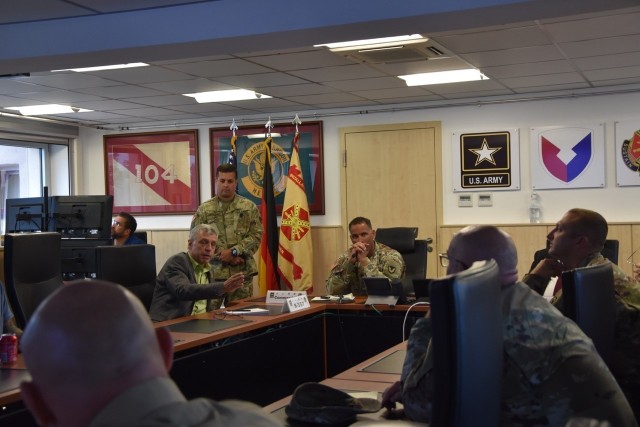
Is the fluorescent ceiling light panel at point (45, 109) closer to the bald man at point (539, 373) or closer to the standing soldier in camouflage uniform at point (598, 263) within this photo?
the standing soldier in camouflage uniform at point (598, 263)

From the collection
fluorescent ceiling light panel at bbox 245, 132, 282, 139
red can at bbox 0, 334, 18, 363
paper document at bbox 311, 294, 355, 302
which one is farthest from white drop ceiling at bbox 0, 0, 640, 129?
red can at bbox 0, 334, 18, 363

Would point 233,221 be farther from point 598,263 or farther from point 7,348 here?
point 598,263

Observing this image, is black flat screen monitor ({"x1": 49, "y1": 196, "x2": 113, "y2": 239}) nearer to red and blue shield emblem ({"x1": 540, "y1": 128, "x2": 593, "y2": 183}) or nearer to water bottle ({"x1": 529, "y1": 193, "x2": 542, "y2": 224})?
water bottle ({"x1": 529, "y1": 193, "x2": 542, "y2": 224})

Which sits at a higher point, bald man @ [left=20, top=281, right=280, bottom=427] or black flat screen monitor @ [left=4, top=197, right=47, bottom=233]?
black flat screen monitor @ [left=4, top=197, right=47, bottom=233]

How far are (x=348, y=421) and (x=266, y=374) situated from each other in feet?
8.64

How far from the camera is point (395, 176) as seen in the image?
349 inches

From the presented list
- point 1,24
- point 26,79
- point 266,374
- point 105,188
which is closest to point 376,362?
point 266,374

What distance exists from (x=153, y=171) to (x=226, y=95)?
233 centimetres

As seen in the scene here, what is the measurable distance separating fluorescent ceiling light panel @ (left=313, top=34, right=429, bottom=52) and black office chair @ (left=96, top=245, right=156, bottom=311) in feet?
6.63

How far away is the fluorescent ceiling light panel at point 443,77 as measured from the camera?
7.08 meters

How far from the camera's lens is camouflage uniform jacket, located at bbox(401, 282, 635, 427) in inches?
73.1

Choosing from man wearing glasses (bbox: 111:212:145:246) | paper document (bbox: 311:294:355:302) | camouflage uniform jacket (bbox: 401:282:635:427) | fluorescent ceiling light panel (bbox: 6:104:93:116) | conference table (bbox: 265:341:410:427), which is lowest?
paper document (bbox: 311:294:355:302)

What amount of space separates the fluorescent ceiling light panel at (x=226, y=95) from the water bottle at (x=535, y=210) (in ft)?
9.65

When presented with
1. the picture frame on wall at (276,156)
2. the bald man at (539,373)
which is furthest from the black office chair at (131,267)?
the picture frame on wall at (276,156)
